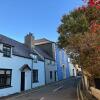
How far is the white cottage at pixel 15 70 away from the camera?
72.9 feet

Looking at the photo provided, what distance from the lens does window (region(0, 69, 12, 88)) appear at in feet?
71.6

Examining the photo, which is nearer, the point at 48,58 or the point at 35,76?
the point at 35,76

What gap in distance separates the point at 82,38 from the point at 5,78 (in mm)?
10766

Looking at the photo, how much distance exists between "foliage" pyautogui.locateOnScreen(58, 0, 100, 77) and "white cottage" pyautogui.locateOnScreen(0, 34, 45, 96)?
6083mm

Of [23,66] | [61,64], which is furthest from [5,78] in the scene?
[61,64]

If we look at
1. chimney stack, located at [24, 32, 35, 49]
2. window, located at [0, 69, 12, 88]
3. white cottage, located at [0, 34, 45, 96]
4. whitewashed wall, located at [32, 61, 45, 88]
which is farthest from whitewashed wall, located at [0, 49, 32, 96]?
chimney stack, located at [24, 32, 35, 49]

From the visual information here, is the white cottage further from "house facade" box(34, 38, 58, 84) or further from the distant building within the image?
"house facade" box(34, 38, 58, 84)

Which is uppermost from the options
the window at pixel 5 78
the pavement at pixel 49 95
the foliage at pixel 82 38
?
the foliage at pixel 82 38

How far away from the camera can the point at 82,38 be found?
16.7 metres

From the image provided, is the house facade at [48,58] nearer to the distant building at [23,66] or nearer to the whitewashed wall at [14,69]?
the distant building at [23,66]

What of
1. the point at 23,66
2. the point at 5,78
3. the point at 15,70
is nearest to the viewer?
the point at 5,78

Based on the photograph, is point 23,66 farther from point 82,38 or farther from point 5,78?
point 82,38

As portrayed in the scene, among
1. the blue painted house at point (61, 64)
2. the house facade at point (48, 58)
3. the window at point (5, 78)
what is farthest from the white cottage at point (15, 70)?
the blue painted house at point (61, 64)

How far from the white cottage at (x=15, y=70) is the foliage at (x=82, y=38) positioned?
608cm
